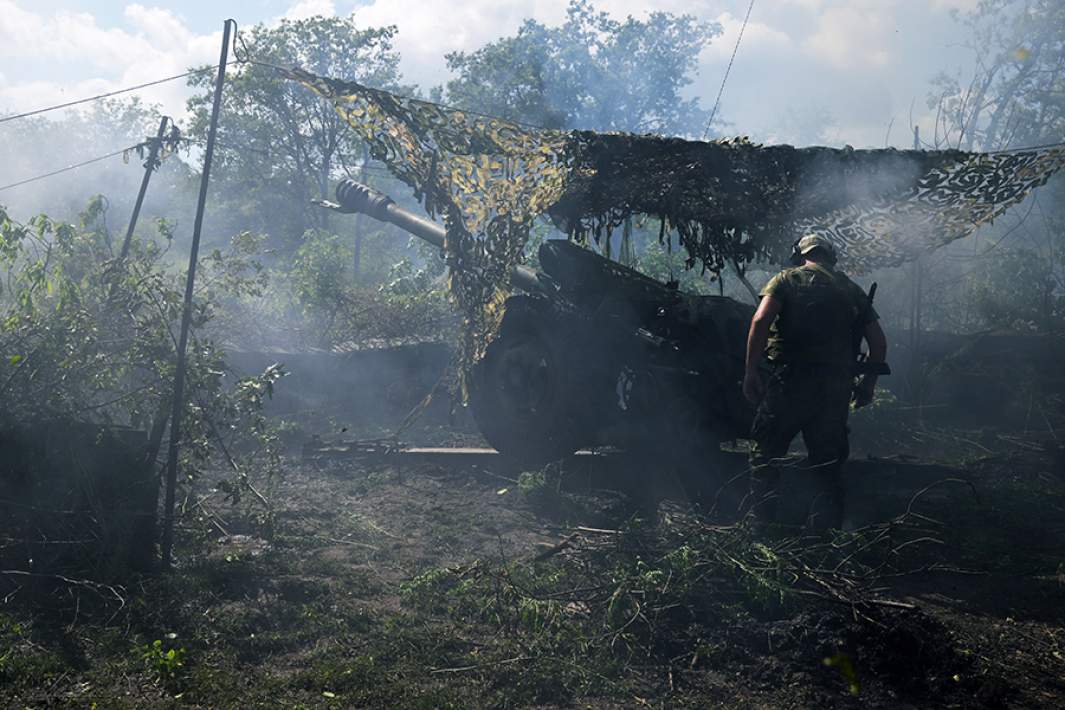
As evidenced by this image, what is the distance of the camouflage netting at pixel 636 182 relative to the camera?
6398 millimetres

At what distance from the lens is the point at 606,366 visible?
711cm

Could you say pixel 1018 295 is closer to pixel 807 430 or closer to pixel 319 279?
Result: pixel 807 430

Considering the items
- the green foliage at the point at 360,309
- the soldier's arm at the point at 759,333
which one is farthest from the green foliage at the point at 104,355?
the green foliage at the point at 360,309

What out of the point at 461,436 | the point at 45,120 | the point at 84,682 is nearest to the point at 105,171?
the point at 45,120

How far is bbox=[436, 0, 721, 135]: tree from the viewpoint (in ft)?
101

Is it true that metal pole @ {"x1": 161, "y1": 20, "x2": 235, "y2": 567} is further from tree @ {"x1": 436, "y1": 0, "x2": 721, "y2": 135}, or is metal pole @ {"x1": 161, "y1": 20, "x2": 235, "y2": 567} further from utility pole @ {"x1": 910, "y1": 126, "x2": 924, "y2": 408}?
tree @ {"x1": 436, "y1": 0, "x2": 721, "y2": 135}

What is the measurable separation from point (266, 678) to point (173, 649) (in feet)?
1.67

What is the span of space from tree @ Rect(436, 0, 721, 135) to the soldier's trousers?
26.1 meters

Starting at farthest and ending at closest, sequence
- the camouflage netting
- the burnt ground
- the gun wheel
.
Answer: the gun wheel, the camouflage netting, the burnt ground

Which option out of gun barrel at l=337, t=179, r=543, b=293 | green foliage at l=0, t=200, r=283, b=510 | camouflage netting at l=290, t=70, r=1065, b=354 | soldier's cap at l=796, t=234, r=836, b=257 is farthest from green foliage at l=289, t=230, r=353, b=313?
soldier's cap at l=796, t=234, r=836, b=257

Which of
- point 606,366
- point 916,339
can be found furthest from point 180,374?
point 916,339

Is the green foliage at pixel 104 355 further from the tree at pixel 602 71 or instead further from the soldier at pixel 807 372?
the tree at pixel 602 71

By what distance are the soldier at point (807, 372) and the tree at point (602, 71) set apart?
25.9 meters

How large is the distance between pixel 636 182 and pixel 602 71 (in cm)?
3081
